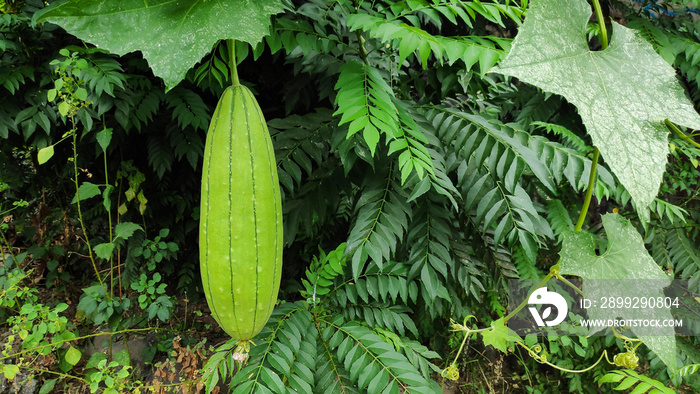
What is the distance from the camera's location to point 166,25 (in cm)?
53

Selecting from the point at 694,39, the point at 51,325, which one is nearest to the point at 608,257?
the point at 51,325

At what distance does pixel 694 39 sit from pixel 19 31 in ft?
12.3

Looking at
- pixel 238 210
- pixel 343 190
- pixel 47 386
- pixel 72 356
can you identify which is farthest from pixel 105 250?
pixel 238 210

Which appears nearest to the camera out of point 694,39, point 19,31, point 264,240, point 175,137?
point 264,240

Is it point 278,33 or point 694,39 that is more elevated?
point 278,33

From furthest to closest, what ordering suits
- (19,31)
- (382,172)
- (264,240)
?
(19,31)
(382,172)
(264,240)

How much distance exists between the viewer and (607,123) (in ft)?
1.39

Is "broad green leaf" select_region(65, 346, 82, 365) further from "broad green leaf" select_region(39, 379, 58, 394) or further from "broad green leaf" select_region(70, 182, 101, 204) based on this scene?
"broad green leaf" select_region(70, 182, 101, 204)

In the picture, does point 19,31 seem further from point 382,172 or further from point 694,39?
point 694,39

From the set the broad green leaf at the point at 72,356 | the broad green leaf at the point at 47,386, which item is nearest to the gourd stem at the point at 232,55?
the broad green leaf at the point at 72,356

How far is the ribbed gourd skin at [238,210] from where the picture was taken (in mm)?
612

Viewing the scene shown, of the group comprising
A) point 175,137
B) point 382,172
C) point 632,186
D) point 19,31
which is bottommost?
point 175,137

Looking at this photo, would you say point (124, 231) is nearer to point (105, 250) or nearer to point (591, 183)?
point (105, 250)

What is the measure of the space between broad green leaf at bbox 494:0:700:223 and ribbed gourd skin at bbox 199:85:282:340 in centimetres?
39
